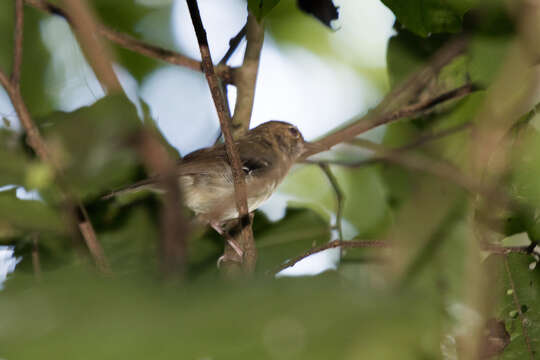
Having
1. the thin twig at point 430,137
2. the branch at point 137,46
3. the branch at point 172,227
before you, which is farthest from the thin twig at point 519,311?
the branch at point 172,227

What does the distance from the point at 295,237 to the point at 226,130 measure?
4.34ft

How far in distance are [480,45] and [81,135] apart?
2.66m

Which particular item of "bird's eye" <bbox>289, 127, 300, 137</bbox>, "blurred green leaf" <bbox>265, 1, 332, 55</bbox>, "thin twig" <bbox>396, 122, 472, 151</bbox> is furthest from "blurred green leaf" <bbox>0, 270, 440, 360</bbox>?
"bird's eye" <bbox>289, 127, 300, 137</bbox>

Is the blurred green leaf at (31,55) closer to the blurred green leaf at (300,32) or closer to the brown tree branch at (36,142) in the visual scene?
the brown tree branch at (36,142)

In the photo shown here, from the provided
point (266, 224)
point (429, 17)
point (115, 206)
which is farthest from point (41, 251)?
point (429, 17)

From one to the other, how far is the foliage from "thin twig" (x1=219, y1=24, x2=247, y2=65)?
11.1 inches

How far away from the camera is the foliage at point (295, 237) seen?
0.52m

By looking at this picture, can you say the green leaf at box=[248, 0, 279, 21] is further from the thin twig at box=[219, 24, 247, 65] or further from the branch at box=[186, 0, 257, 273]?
the thin twig at box=[219, 24, 247, 65]

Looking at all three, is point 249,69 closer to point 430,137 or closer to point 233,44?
point 233,44

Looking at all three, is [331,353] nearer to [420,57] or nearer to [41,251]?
[41,251]

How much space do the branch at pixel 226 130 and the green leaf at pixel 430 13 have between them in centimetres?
81

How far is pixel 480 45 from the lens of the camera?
10.4 feet

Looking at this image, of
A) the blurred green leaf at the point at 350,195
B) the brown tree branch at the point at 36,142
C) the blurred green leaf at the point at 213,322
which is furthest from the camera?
the blurred green leaf at the point at 350,195

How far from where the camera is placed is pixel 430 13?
2438 millimetres
